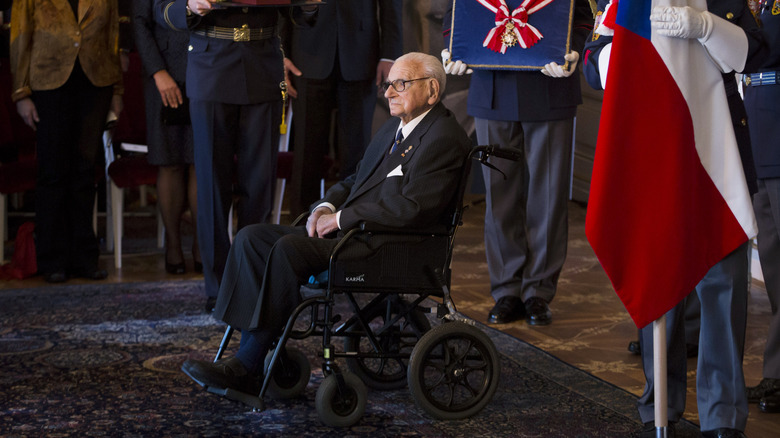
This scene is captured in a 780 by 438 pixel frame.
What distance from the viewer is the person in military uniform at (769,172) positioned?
309 cm

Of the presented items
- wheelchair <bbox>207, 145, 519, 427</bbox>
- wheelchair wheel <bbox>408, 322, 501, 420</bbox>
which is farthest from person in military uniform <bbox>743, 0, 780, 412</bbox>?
wheelchair wheel <bbox>408, 322, 501, 420</bbox>

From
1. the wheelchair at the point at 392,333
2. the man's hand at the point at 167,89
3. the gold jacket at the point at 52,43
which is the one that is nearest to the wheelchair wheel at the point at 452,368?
the wheelchair at the point at 392,333

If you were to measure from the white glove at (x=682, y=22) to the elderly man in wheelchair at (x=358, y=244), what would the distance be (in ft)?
2.72

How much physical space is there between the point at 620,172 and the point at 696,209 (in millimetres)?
222

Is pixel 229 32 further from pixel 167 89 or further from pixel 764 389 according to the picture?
pixel 764 389

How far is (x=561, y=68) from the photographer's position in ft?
13.1

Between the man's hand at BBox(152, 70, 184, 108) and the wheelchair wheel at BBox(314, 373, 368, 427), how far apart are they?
220cm

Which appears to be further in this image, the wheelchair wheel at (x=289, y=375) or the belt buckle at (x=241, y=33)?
the belt buckle at (x=241, y=33)

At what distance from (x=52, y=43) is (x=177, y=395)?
2296 mm

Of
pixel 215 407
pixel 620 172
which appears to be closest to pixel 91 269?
pixel 215 407

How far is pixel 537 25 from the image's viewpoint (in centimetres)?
404

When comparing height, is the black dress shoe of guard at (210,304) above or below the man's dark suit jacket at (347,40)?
below

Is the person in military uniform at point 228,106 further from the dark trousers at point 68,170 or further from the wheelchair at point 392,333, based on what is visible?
the wheelchair at point 392,333

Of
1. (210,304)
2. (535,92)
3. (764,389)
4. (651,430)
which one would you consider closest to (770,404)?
(764,389)
